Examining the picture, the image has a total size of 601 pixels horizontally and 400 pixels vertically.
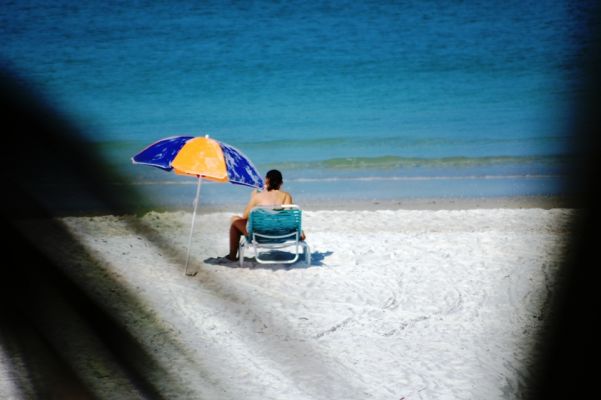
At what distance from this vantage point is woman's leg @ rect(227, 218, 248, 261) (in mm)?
8742

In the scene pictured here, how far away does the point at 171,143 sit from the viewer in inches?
329

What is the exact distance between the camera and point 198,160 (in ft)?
26.7

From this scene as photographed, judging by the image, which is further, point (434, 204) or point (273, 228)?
point (434, 204)

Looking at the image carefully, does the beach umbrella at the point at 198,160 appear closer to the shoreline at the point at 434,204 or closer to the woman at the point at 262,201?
the woman at the point at 262,201

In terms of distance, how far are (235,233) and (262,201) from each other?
44cm

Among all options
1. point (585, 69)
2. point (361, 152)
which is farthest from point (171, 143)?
point (585, 69)

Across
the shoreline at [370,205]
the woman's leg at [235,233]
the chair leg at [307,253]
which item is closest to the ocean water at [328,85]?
the shoreline at [370,205]

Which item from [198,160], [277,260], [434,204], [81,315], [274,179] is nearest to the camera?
[81,315]

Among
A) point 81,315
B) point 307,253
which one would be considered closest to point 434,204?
point 307,253

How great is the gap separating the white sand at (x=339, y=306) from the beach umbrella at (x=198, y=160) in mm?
919

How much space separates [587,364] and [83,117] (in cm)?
1689

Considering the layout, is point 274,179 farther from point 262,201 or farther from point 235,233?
point 235,233

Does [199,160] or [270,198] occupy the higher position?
[199,160]

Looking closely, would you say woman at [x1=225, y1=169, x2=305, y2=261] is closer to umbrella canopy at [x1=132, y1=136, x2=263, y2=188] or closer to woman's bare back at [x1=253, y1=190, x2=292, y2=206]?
woman's bare back at [x1=253, y1=190, x2=292, y2=206]
